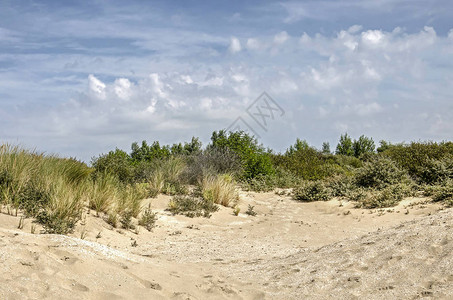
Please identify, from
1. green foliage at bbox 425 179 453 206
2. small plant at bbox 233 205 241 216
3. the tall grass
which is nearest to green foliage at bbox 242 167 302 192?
small plant at bbox 233 205 241 216

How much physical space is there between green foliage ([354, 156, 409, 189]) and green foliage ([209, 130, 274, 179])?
16.3ft

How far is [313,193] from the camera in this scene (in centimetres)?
1600

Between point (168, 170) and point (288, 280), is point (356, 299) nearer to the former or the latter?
point (288, 280)

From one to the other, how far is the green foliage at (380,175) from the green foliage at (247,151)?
4.98 meters

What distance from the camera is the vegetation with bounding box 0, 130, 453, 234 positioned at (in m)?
9.59

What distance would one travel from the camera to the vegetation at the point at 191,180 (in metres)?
9.59

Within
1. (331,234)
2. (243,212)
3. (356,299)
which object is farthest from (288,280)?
(243,212)

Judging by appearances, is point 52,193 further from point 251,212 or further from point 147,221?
point 251,212

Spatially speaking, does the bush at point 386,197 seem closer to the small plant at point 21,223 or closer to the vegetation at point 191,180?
the vegetation at point 191,180

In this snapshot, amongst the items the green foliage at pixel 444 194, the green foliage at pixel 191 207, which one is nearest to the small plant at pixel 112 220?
the green foliage at pixel 191 207

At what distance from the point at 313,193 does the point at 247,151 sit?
17.4 ft

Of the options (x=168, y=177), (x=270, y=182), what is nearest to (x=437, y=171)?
(x=270, y=182)

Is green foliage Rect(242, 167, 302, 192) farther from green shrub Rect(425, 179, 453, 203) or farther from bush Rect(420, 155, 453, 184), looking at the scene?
green shrub Rect(425, 179, 453, 203)

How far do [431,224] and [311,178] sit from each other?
13697mm
